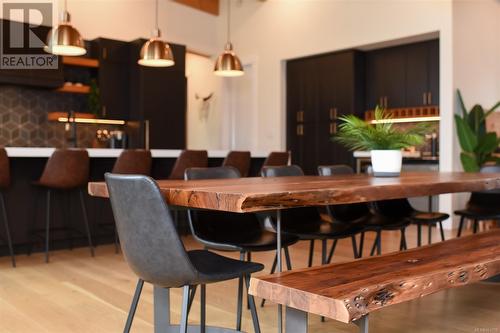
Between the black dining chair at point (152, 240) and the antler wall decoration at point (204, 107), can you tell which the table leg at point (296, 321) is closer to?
the black dining chair at point (152, 240)

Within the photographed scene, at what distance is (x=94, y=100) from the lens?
286 inches

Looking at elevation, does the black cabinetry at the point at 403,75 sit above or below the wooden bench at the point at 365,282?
above

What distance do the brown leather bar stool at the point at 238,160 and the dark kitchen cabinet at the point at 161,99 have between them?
2.60 metres

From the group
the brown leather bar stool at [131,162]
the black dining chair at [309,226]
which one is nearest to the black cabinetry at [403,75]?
the brown leather bar stool at [131,162]

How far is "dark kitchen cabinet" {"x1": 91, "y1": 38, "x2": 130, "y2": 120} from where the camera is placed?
7.25 m

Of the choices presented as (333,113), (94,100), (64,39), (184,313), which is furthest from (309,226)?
(94,100)

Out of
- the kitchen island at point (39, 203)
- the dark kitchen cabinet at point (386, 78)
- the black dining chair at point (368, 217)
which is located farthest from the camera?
the dark kitchen cabinet at point (386, 78)

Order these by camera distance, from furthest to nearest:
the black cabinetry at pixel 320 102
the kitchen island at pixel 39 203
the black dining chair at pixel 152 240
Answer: the black cabinetry at pixel 320 102 → the kitchen island at pixel 39 203 → the black dining chair at pixel 152 240

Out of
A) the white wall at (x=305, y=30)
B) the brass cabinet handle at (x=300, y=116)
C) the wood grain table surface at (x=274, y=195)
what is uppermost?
the white wall at (x=305, y=30)

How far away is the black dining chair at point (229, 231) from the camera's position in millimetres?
2301

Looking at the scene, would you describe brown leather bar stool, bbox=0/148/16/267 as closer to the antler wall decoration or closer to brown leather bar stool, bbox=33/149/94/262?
brown leather bar stool, bbox=33/149/94/262

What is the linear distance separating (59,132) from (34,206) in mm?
3162

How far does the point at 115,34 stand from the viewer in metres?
7.65

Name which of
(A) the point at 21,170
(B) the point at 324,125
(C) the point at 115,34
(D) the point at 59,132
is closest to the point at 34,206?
(A) the point at 21,170
